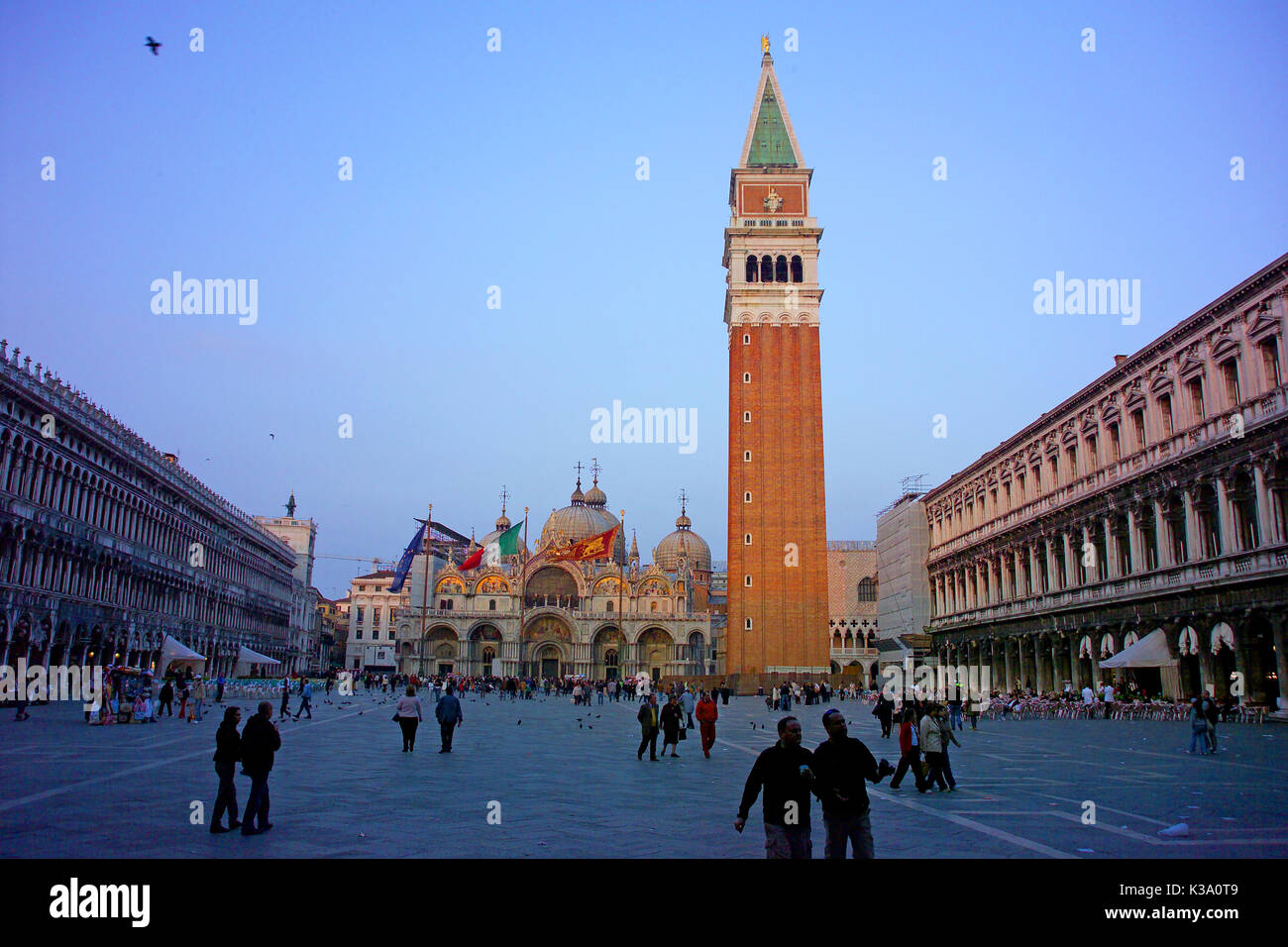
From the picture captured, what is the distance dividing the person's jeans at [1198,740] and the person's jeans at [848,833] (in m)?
15.3

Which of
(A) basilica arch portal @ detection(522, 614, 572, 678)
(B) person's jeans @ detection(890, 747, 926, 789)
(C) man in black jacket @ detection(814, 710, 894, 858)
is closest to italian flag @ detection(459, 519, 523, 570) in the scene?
(A) basilica arch portal @ detection(522, 614, 572, 678)

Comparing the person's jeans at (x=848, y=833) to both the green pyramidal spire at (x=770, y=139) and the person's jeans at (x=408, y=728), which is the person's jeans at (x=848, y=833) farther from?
the green pyramidal spire at (x=770, y=139)

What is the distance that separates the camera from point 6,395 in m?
30.7

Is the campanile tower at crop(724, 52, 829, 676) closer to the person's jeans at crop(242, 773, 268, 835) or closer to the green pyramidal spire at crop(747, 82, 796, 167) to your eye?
the green pyramidal spire at crop(747, 82, 796, 167)

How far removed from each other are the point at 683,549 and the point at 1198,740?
84742mm

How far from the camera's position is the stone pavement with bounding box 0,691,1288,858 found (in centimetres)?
882

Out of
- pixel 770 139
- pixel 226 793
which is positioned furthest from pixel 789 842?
pixel 770 139

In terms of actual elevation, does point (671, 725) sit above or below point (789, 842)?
below

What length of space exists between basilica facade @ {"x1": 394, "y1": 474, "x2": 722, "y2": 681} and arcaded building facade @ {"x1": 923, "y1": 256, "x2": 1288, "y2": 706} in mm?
43406

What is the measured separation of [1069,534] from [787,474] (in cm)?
2575

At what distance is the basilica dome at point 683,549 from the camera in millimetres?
104250

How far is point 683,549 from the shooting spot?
10475 cm

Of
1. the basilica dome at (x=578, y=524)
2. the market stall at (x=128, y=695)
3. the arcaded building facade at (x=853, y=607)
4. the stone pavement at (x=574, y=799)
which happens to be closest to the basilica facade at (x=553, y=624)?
the basilica dome at (x=578, y=524)

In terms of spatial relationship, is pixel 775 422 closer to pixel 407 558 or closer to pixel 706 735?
pixel 407 558
